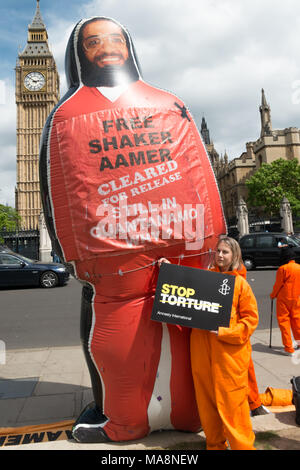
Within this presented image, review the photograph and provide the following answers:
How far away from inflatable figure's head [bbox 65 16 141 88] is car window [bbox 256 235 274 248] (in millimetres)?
14152

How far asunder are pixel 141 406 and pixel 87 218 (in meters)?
1.46

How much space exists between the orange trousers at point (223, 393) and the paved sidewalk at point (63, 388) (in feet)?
1.12

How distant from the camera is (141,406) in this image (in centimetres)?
260

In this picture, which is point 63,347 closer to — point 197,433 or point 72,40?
point 197,433

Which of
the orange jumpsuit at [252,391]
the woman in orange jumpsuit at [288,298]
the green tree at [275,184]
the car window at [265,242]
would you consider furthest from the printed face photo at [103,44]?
the green tree at [275,184]

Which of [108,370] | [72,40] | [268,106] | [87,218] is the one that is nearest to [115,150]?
[87,218]

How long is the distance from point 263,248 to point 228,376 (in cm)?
1441

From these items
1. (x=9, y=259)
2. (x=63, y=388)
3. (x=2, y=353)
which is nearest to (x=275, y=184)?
(x=9, y=259)

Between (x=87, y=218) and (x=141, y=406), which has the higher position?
(x=87, y=218)

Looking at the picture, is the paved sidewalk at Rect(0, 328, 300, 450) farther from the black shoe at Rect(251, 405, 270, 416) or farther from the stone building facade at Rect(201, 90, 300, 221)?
the stone building facade at Rect(201, 90, 300, 221)

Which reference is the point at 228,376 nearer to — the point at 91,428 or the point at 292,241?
the point at 91,428

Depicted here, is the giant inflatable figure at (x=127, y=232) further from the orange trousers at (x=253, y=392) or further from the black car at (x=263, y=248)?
the black car at (x=263, y=248)

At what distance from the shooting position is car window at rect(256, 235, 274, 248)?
1590 cm
